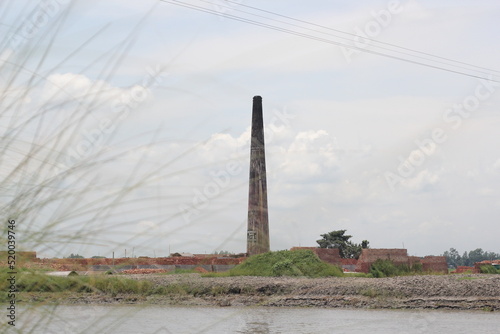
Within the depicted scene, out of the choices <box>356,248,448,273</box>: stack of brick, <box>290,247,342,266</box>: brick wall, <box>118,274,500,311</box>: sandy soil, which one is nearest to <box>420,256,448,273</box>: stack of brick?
<box>356,248,448,273</box>: stack of brick

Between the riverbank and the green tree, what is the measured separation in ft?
110

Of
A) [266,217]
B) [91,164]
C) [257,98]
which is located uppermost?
[257,98]

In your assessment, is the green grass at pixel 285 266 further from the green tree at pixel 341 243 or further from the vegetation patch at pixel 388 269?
the green tree at pixel 341 243

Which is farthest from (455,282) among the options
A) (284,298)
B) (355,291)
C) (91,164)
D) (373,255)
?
(91,164)

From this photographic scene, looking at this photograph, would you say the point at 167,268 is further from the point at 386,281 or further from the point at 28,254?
the point at 28,254

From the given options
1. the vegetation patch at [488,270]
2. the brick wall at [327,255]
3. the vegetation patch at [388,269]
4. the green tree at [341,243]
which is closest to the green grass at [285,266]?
the vegetation patch at [388,269]

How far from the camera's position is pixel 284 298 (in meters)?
28.2

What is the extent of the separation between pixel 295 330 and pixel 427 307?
737 cm

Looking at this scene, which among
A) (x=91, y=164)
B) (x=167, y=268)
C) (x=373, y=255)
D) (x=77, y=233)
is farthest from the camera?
(x=167, y=268)

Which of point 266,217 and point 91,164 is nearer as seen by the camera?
point 91,164

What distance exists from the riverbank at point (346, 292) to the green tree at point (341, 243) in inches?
1321

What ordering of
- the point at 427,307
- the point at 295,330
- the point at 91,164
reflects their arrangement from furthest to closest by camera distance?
the point at 427,307, the point at 295,330, the point at 91,164

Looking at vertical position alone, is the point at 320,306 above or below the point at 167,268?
below

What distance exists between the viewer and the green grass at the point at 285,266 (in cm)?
3271
